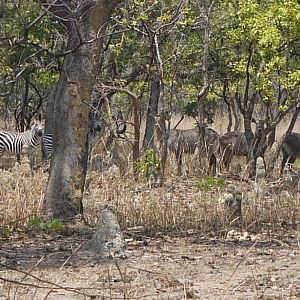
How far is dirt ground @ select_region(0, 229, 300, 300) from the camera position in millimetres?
6590

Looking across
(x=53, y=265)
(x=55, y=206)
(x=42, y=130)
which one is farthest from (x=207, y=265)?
(x=42, y=130)

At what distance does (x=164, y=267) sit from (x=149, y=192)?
3029 millimetres

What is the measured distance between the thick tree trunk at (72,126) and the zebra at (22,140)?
10.1 meters

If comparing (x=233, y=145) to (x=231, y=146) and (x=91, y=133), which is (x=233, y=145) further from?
(x=91, y=133)

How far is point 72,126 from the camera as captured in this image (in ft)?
33.7

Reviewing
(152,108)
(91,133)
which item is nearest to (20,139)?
(91,133)

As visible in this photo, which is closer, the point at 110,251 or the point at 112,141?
the point at 110,251

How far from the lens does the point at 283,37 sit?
1482 centimetres

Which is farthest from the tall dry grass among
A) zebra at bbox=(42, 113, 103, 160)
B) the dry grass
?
zebra at bbox=(42, 113, 103, 160)

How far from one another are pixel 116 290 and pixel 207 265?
1659 millimetres

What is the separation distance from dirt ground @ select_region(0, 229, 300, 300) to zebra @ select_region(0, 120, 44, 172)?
10.9m

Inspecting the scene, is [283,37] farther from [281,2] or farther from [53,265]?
[53,265]

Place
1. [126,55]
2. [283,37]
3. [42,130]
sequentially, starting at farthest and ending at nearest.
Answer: [42,130], [126,55], [283,37]

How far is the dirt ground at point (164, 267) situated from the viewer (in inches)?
259
